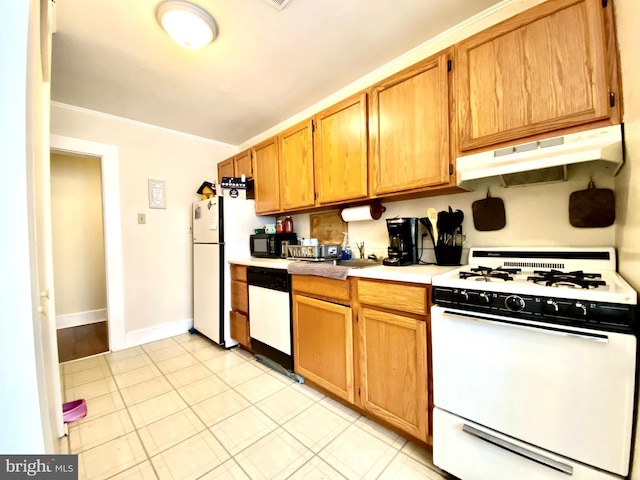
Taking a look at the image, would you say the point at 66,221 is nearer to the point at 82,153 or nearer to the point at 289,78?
the point at 82,153

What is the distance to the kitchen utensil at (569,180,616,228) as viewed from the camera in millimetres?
1183

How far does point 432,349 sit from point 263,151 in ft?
7.56

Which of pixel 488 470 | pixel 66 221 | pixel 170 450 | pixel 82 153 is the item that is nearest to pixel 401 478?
pixel 488 470

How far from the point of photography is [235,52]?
5.77ft

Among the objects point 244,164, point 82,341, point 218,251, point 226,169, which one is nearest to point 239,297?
point 218,251

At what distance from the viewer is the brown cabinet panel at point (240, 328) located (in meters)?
2.37

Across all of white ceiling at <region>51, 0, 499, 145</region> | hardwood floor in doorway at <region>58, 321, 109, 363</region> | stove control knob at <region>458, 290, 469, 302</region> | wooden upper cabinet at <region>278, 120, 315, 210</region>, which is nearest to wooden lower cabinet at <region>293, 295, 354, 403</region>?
stove control knob at <region>458, 290, 469, 302</region>

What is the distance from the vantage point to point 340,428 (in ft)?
4.89

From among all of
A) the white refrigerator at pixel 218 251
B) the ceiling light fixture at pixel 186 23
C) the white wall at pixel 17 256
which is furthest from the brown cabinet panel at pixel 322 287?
the ceiling light fixture at pixel 186 23

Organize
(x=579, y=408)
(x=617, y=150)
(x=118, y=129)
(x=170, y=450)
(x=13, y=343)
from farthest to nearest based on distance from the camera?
(x=118, y=129) < (x=170, y=450) < (x=617, y=150) < (x=579, y=408) < (x=13, y=343)

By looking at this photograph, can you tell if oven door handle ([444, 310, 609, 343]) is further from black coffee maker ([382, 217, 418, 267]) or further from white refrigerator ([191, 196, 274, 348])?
white refrigerator ([191, 196, 274, 348])

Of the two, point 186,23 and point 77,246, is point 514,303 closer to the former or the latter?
point 186,23

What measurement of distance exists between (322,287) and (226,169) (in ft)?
7.45

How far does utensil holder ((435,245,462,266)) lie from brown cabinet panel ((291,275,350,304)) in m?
0.61
